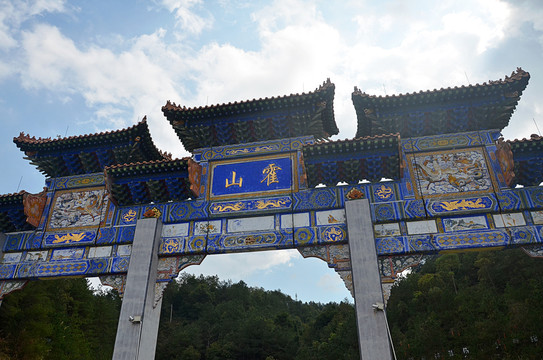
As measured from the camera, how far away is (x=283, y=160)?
1032cm

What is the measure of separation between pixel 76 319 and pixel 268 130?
18483 mm

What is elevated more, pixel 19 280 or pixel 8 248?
pixel 8 248

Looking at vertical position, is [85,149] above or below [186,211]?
above

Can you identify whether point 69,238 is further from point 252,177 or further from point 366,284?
point 366,284

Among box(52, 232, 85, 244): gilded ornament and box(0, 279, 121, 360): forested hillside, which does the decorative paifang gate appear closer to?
box(52, 232, 85, 244): gilded ornament

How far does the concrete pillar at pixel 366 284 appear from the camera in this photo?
735 cm

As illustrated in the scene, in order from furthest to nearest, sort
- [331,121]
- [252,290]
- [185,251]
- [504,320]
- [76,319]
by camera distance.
Result: [252,290] < [76,319] < [504,320] < [331,121] < [185,251]

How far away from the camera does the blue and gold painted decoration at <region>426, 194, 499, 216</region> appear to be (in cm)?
866

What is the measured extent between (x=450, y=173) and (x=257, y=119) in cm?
534

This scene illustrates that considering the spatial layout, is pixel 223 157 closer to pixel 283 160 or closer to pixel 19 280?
pixel 283 160

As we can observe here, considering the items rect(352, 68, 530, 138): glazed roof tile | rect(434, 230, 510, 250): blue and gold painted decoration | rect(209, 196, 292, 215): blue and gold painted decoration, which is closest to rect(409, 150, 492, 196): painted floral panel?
rect(352, 68, 530, 138): glazed roof tile

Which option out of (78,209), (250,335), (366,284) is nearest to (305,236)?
(366,284)

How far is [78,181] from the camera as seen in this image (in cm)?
1146

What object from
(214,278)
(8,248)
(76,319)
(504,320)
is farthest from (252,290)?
(8,248)
